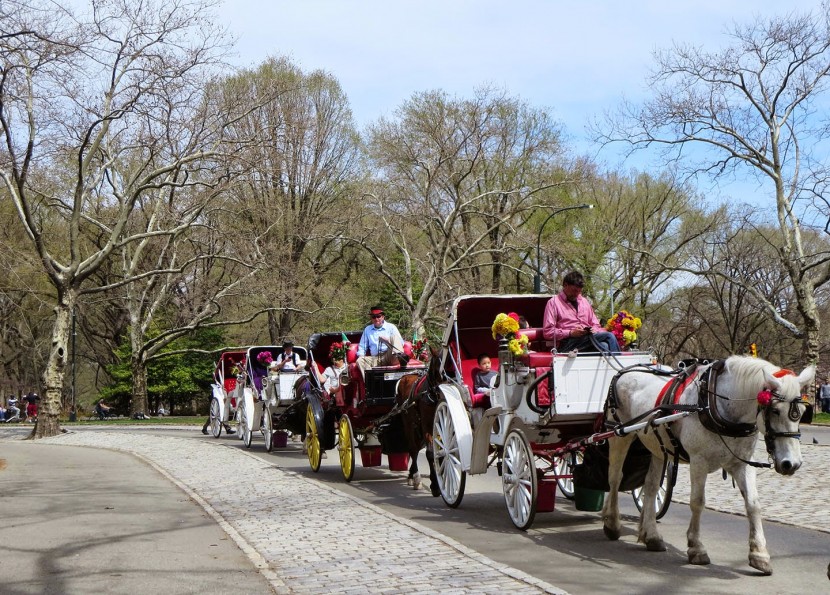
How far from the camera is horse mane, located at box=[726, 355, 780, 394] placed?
294 inches

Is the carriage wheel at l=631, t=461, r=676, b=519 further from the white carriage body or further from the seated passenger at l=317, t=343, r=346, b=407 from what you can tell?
the seated passenger at l=317, t=343, r=346, b=407

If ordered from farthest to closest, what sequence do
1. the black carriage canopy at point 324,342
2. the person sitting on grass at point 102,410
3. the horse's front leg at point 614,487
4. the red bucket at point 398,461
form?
the person sitting on grass at point 102,410 → the black carriage canopy at point 324,342 → the red bucket at point 398,461 → the horse's front leg at point 614,487

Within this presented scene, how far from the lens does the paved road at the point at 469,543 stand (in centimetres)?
727

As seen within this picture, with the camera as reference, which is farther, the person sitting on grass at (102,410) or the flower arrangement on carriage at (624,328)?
the person sitting on grass at (102,410)

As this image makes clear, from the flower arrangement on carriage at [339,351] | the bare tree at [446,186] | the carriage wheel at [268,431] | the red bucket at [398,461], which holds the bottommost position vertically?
the red bucket at [398,461]

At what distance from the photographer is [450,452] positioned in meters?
11.4

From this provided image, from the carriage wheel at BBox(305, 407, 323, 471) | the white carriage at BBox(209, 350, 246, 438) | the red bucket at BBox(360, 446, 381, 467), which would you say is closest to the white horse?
the red bucket at BBox(360, 446, 381, 467)

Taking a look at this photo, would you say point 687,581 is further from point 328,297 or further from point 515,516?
point 328,297

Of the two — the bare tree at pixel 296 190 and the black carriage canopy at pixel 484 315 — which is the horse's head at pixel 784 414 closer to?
the black carriage canopy at pixel 484 315

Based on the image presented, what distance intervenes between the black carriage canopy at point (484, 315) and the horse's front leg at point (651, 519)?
3.59 metres

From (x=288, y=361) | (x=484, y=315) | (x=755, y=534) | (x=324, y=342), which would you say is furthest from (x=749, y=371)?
(x=288, y=361)

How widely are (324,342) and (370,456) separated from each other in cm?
354

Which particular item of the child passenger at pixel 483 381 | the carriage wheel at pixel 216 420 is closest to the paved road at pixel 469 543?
the child passenger at pixel 483 381

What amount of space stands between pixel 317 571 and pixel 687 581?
2.83 metres
